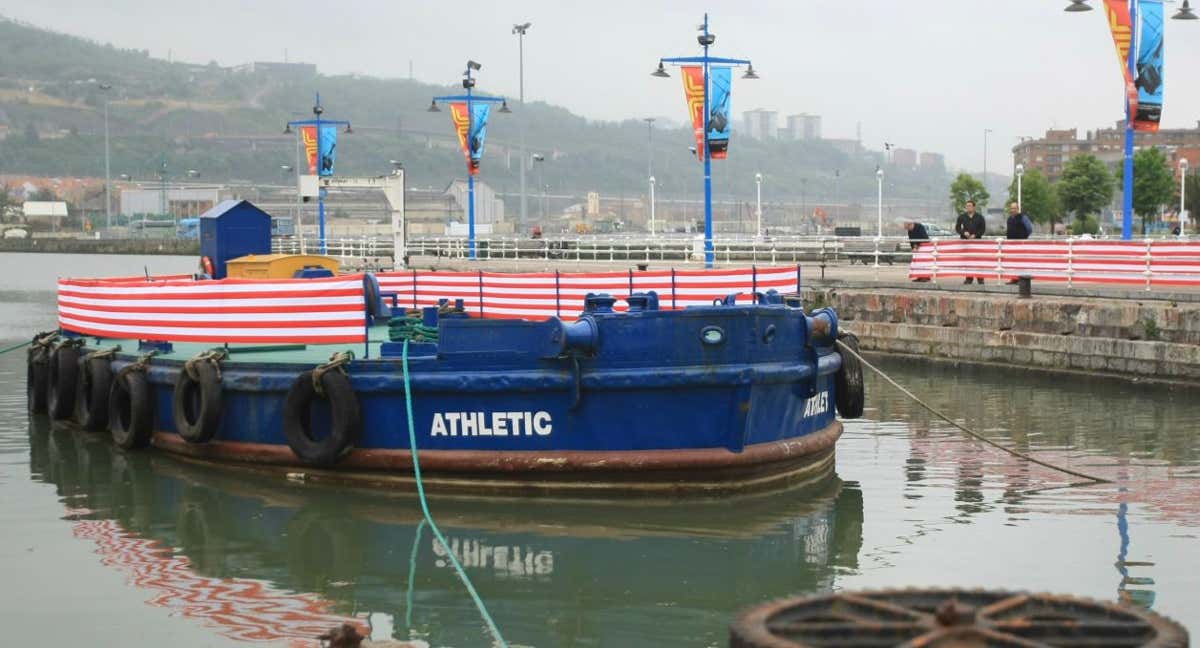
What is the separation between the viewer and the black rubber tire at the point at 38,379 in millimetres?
21688

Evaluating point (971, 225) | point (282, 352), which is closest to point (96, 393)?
point (282, 352)

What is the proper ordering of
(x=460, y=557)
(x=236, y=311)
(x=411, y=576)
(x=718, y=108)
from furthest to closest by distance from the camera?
1. (x=718, y=108)
2. (x=236, y=311)
3. (x=460, y=557)
4. (x=411, y=576)

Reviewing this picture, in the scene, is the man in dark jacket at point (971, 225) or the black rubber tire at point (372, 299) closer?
the black rubber tire at point (372, 299)

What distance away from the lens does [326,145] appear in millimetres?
47750

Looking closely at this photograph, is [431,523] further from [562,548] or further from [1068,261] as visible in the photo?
[1068,261]

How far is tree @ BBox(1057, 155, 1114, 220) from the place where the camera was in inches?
3014

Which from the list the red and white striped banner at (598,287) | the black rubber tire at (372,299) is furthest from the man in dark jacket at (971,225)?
the black rubber tire at (372,299)

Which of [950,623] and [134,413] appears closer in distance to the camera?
[950,623]

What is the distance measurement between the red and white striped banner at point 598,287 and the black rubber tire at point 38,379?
6.16 m

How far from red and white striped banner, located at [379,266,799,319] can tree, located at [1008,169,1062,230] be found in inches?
2658

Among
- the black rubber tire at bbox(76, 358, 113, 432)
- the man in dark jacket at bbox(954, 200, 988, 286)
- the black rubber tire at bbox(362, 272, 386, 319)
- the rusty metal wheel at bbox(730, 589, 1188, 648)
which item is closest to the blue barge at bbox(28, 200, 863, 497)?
the black rubber tire at bbox(76, 358, 113, 432)

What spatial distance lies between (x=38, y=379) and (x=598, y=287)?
27.9ft

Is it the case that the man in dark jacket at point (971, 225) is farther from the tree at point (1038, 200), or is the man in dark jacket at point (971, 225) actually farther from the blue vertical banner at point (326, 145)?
the tree at point (1038, 200)

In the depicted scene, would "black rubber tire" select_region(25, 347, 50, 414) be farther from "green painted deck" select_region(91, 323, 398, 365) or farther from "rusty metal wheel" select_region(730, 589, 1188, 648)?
"rusty metal wheel" select_region(730, 589, 1188, 648)
